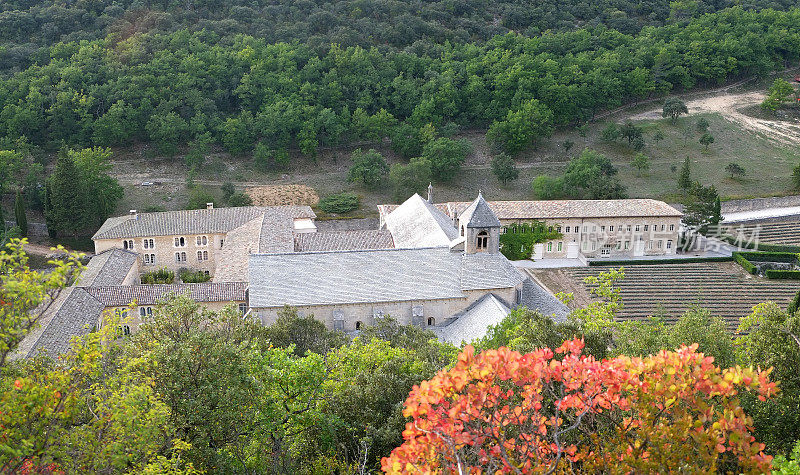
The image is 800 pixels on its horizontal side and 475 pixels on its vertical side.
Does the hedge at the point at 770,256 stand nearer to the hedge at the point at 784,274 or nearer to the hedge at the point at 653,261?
the hedge at the point at 653,261

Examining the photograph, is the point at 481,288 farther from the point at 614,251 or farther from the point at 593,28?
the point at 593,28

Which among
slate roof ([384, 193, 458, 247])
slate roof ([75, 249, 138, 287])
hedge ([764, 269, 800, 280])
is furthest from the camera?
hedge ([764, 269, 800, 280])

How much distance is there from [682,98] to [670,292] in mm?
54509

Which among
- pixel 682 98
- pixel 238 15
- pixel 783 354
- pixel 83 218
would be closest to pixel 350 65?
pixel 238 15

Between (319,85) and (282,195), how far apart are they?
19.3 metres

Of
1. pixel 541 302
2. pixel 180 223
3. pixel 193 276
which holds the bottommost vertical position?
pixel 193 276

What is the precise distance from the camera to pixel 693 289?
51562 mm

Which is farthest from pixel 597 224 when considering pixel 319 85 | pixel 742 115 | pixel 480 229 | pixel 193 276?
pixel 742 115

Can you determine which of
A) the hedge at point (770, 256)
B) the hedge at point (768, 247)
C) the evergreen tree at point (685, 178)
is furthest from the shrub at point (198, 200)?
the hedge at point (768, 247)

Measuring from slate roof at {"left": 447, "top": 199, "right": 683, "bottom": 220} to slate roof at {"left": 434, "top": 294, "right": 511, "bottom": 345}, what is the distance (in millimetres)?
20254

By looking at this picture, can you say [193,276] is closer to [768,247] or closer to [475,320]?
[475,320]

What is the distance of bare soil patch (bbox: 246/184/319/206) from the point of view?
224ft

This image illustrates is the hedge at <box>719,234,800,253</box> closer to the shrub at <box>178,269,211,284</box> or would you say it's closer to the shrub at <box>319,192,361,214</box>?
the shrub at <box>319,192,361,214</box>

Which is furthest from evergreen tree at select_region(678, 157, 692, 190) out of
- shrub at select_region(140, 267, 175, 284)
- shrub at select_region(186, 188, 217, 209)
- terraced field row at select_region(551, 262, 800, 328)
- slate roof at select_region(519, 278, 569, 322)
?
shrub at select_region(140, 267, 175, 284)
